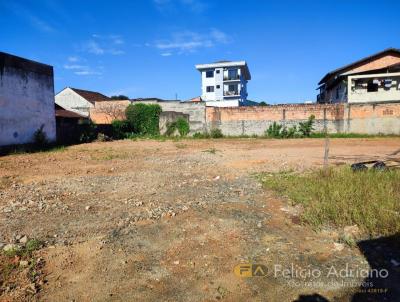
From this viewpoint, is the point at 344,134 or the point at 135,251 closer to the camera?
the point at 135,251

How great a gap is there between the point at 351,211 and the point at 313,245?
4.03 ft

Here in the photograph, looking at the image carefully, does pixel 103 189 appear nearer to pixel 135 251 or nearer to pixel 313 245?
pixel 135 251

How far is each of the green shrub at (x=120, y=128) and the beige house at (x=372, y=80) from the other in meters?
18.7

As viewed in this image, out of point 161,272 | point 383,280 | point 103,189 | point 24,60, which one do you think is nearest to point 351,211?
point 383,280

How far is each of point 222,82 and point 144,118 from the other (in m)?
22.2

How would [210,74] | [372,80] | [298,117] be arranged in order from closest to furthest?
[298,117], [372,80], [210,74]

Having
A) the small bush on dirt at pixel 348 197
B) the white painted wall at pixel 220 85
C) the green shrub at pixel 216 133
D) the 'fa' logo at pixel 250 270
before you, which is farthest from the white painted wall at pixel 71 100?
the 'fa' logo at pixel 250 270

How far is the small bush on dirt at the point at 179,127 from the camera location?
25547 mm

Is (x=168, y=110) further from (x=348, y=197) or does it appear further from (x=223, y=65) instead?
(x=348, y=197)

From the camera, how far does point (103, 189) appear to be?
23.7 feet

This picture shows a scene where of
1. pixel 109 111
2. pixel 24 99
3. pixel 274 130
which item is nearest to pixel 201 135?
pixel 274 130

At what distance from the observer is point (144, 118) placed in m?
27.2

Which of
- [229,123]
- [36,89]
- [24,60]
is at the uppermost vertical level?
[24,60]

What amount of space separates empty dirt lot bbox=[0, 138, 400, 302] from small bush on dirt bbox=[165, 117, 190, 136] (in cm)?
1754
